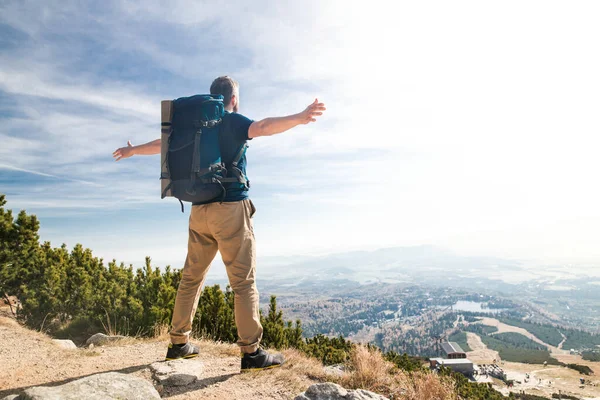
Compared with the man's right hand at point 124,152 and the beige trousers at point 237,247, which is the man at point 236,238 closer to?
the beige trousers at point 237,247

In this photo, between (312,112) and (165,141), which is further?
(165,141)

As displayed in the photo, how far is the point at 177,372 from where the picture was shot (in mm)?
3662

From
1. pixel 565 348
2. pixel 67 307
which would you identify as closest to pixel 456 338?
pixel 565 348

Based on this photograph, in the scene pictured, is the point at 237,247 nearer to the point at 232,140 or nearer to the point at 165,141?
the point at 232,140

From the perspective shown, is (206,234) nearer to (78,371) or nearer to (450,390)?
(78,371)

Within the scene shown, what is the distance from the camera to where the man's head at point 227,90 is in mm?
3820

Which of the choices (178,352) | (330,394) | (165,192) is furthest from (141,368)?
(330,394)

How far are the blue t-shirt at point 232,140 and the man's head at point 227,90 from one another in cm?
28

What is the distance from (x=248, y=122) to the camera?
138 inches

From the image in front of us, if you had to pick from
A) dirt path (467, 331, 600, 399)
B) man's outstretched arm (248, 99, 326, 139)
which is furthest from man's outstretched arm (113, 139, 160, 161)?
dirt path (467, 331, 600, 399)

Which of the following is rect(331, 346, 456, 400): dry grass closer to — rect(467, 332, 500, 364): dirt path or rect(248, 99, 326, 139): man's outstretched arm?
rect(248, 99, 326, 139): man's outstretched arm

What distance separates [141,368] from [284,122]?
10.4 ft

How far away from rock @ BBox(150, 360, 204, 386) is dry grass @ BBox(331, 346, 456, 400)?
1559mm

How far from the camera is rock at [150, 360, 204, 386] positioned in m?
3.57
